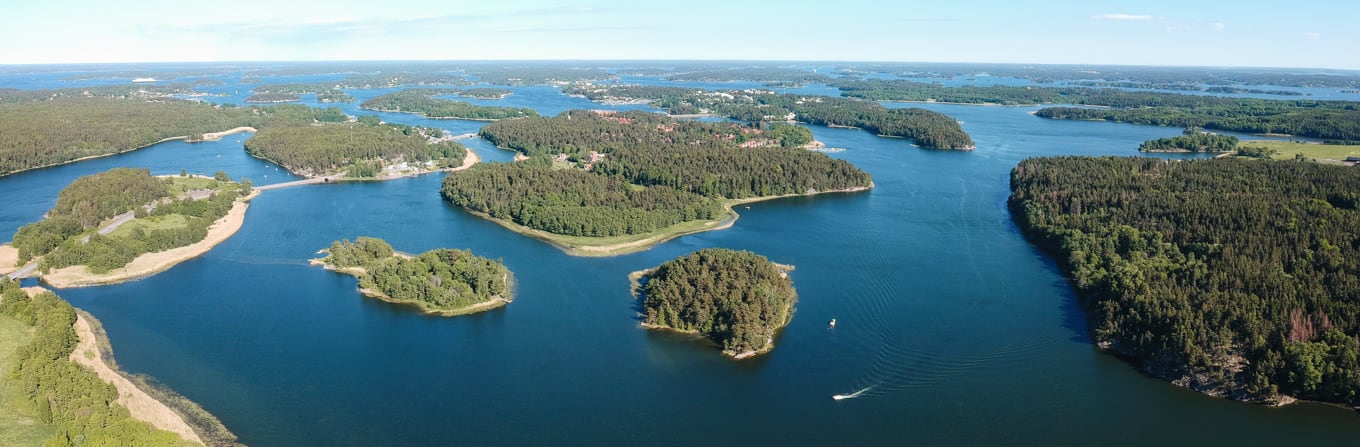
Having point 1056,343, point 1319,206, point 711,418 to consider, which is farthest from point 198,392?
point 1319,206

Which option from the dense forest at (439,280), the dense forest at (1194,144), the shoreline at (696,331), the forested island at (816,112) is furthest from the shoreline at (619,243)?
the dense forest at (1194,144)

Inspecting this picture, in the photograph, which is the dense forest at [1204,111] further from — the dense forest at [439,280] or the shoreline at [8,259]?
the shoreline at [8,259]

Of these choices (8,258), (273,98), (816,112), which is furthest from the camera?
(273,98)

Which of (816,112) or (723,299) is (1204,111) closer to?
(816,112)

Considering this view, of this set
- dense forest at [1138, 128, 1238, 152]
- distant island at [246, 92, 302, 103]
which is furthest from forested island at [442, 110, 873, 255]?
distant island at [246, 92, 302, 103]

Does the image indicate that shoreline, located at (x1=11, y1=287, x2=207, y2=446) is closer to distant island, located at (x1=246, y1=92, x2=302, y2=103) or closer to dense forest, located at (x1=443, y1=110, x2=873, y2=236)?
dense forest, located at (x1=443, y1=110, x2=873, y2=236)

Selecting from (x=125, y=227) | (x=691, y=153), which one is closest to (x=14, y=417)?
(x=125, y=227)
